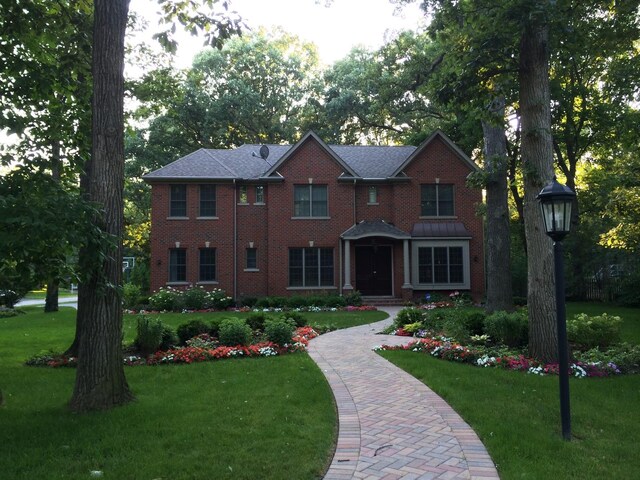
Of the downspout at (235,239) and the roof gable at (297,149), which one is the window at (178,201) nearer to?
the downspout at (235,239)

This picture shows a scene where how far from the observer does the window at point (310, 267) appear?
23.4m

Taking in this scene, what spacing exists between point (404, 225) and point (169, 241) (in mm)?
11175

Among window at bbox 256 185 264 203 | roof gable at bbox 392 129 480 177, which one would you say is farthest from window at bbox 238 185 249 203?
roof gable at bbox 392 129 480 177

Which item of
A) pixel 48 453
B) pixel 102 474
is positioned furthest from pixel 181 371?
pixel 102 474

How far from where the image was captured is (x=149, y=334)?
388 inches

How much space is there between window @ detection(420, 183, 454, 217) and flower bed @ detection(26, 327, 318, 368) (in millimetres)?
14846

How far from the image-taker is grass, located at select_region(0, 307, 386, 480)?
4.36m

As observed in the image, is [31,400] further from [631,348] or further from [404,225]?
[404,225]

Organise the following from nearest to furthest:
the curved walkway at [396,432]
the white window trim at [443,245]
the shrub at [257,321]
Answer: the curved walkway at [396,432]
the shrub at [257,321]
the white window trim at [443,245]

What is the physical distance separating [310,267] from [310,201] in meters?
3.16

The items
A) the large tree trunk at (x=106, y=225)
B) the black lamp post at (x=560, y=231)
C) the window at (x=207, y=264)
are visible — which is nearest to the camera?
the black lamp post at (x=560, y=231)

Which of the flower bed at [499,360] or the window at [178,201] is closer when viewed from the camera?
the flower bed at [499,360]

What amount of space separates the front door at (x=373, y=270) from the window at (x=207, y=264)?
22.5ft

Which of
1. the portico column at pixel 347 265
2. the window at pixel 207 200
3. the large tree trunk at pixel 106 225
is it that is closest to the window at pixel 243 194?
the window at pixel 207 200
